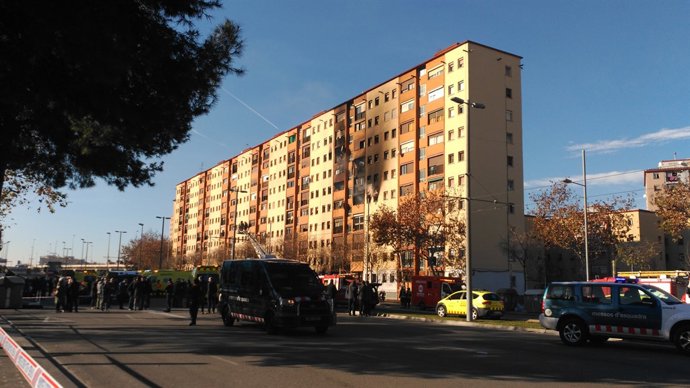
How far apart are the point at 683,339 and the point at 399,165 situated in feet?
200

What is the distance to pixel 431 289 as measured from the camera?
4106 centimetres

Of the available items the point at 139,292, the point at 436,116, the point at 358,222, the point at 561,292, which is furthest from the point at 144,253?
the point at 561,292

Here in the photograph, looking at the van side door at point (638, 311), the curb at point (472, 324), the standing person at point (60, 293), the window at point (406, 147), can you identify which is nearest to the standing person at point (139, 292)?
the standing person at point (60, 293)

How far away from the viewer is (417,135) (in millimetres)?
71625

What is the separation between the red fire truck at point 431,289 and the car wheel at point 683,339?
1026 inches

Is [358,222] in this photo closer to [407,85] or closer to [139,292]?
[407,85]

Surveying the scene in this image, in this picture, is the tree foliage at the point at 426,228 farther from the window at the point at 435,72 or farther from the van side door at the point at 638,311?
the van side door at the point at 638,311

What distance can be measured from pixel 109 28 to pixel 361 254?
64.7 metres

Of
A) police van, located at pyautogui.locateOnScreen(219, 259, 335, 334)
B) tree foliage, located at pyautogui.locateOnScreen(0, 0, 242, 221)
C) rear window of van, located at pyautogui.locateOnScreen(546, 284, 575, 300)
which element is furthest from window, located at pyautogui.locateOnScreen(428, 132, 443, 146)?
tree foliage, located at pyautogui.locateOnScreen(0, 0, 242, 221)

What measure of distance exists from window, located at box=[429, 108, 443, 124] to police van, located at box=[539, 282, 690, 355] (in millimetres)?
52608

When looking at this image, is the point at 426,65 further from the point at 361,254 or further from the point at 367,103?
the point at 361,254

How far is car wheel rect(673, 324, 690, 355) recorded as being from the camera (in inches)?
550

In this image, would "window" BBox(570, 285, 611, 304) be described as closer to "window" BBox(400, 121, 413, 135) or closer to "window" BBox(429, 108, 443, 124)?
→ "window" BBox(429, 108, 443, 124)

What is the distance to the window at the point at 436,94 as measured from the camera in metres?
67.8
